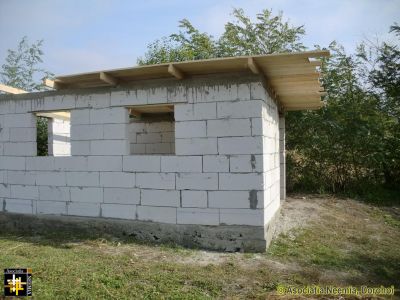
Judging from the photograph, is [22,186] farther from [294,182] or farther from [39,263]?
[294,182]

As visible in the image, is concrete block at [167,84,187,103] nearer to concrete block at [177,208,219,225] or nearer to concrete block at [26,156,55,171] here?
concrete block at [177,208,219,225]

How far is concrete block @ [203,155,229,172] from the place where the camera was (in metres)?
5.75

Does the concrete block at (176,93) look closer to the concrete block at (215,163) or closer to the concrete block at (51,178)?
the concrete block at (215,163)

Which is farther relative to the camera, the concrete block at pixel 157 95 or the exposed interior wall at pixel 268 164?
the concrete block at pixel 157 95

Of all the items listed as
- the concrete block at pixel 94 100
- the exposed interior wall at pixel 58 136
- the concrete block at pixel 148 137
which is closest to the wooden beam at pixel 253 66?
the concrete block at pixel 94 100

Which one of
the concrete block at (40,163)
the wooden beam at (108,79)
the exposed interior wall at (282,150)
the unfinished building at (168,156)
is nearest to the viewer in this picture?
the unfinished building at (168,156)

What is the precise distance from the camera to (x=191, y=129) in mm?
5957

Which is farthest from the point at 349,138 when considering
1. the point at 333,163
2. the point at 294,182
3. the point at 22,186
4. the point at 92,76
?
the point at 22,186

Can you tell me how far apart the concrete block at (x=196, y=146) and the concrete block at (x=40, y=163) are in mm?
2693

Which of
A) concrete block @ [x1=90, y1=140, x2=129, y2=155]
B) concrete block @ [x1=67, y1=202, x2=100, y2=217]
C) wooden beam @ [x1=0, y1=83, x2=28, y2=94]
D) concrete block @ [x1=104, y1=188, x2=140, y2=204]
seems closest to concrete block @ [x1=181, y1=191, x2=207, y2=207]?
concrete block @ [x1=104, y1=188, x2=140, y2=204]

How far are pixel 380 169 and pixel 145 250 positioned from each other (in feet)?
26.5

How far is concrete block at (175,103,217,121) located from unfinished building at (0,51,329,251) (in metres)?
0.02

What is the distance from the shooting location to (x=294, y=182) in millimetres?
11336

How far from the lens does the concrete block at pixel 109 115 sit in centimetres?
641
